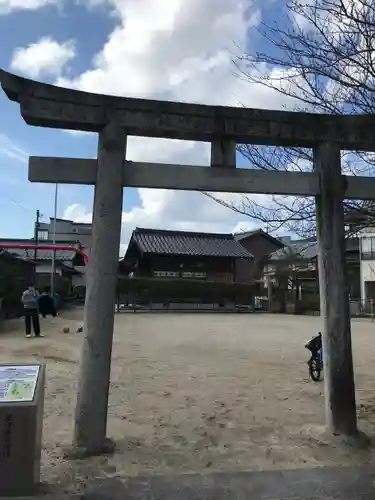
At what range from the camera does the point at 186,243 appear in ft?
133

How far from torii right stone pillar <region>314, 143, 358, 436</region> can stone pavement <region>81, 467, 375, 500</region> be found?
0.90 m

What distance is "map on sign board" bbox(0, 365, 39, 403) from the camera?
3.99 metres

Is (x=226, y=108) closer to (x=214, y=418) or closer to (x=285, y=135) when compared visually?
(x=285, y=135)

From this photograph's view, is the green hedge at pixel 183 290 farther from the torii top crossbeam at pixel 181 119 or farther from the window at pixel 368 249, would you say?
the torii top crossbeam at pixel 181 119

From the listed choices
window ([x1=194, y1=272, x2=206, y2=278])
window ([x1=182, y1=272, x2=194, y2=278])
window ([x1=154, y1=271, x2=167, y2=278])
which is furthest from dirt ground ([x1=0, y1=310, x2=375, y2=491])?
window ([x1=194, y1=272, x2=206, y2=278])

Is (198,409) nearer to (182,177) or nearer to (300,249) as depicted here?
(182,177)

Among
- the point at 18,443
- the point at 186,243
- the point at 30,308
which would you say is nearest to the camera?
the point at 18,443

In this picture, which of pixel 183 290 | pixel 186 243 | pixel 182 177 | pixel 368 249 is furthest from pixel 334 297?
pixel 368 249

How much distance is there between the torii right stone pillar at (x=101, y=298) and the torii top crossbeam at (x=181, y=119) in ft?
0.83

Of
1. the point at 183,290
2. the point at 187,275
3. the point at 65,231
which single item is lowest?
the point at 183,290

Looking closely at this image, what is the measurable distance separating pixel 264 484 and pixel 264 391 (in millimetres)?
4049

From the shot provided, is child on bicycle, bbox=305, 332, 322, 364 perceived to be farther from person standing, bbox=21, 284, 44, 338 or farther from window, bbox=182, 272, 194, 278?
window, bbox=182, 272, 194, 278

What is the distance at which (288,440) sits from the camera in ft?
18.6

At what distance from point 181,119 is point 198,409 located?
395 centimetres
